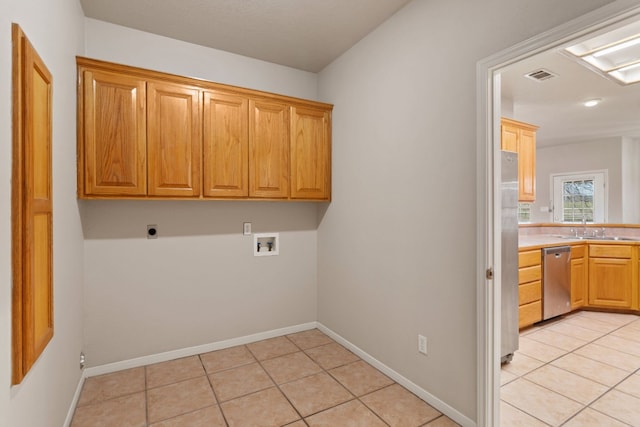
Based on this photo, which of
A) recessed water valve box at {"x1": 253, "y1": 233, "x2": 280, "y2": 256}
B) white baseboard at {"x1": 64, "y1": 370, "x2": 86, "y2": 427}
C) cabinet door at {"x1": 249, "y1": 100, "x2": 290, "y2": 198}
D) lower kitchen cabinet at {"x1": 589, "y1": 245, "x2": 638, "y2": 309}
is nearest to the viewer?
white baseboard at {"x1": 64, "y1": 370, "x2": 86, "y2": 427}

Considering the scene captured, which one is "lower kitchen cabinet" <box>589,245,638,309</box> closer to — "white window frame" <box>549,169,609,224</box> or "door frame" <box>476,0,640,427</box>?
"white window frame" <box>549,169,609,224</box>

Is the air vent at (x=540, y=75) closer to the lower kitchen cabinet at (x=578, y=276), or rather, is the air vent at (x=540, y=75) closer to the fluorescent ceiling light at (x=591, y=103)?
the fluorescent ceiling light at (x=591, y=103)

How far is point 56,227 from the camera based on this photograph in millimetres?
1731

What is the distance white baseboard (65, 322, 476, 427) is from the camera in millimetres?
2078

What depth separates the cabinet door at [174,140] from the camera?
2510 mm

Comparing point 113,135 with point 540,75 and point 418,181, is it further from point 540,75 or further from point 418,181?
point 540,75

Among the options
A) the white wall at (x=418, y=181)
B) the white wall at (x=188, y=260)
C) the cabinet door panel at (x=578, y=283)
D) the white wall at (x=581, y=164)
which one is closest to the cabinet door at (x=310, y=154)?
the white wall at (x=418, y=181)

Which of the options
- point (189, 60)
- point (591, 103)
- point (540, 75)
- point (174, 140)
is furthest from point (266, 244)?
point (591, 103)

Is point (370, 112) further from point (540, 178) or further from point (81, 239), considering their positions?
point (540, 178)

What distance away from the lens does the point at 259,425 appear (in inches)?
78.9

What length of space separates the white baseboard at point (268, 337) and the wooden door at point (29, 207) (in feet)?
3.68

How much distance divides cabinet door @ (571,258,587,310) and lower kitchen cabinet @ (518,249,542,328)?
1001 mm

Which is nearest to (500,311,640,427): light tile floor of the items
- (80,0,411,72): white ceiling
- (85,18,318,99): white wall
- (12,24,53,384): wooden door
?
(12,24,53,384): wooden door

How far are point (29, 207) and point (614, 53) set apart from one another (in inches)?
165
